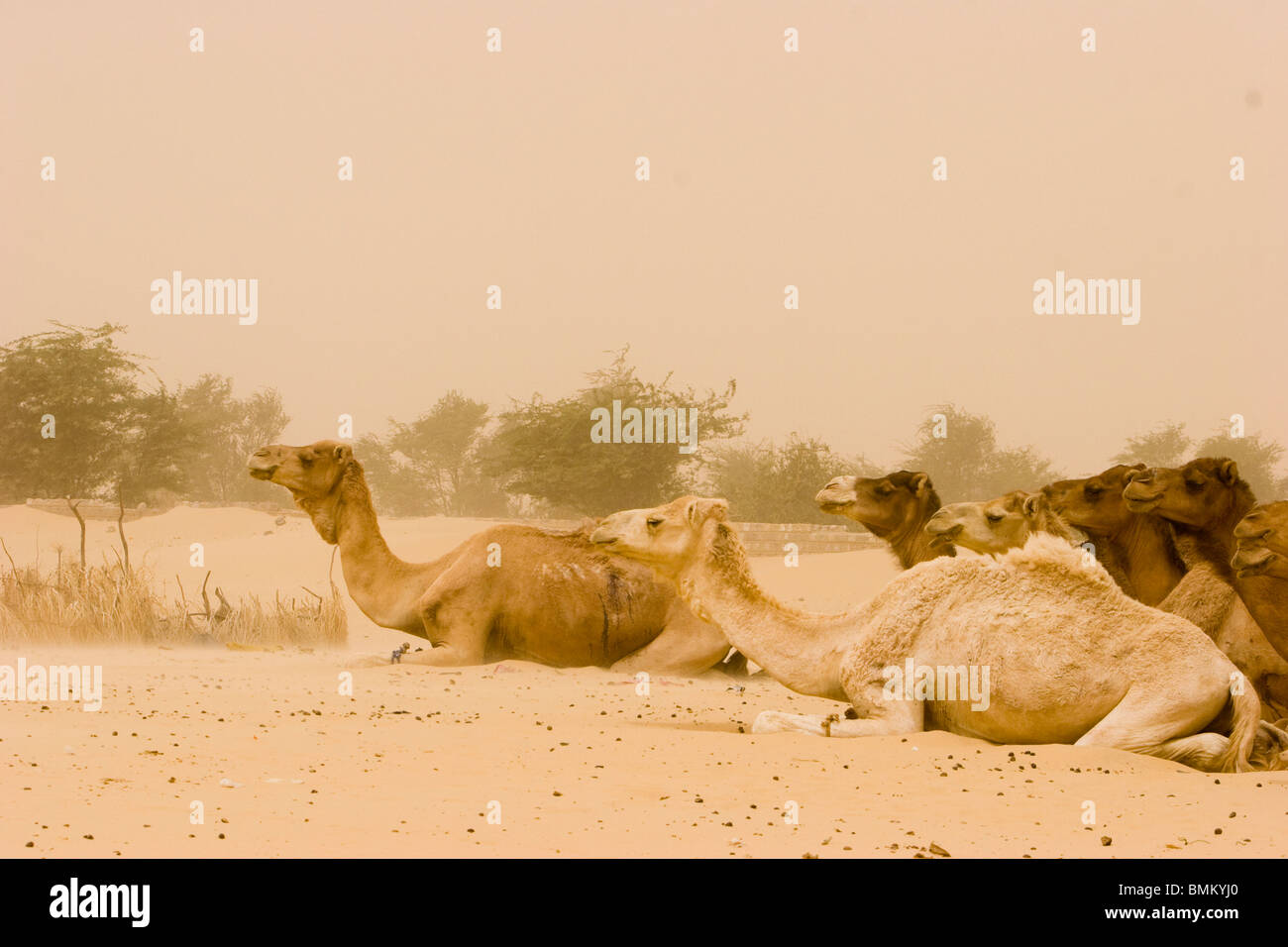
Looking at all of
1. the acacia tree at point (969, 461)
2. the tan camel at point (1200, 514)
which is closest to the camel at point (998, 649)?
the tan camel at point (1200, 514)

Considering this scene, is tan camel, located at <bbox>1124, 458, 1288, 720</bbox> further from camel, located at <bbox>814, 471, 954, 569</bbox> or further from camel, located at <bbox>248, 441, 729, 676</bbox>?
camel, located at <bbox>248, 441, 729, 676</bbox>

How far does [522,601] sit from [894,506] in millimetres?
3248

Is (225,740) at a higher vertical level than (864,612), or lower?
lower

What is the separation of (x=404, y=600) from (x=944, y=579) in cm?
599

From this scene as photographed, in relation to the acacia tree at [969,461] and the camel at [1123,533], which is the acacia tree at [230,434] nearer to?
the acacia tree at [969,461]

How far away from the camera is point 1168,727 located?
784 cm

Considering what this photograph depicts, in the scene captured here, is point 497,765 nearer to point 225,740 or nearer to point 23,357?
point 225,740

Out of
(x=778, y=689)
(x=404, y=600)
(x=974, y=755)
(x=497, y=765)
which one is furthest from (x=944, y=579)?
(x=404, y=600)

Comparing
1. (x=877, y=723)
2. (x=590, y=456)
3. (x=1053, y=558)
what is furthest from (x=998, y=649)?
(x=590, y=456)

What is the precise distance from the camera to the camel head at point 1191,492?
1023 cm

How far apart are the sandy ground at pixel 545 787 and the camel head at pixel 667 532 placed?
1072 millimetres

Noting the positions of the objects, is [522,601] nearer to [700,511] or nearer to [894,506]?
[894,506]
